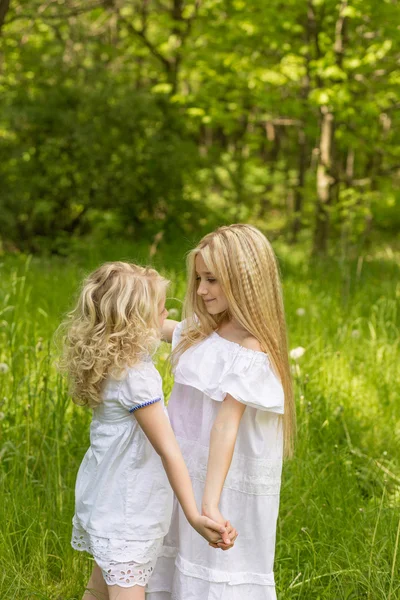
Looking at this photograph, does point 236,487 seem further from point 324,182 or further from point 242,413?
point 324,182

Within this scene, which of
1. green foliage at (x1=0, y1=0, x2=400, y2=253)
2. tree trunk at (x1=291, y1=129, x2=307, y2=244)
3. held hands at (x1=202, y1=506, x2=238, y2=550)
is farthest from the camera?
tree trunk at (x1=291, y1=129, x2=307, y2=244)

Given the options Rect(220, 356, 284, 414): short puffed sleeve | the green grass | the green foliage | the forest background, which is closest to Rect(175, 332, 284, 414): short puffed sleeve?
Rect(220, 356, 284, 414): short puffed sleeve

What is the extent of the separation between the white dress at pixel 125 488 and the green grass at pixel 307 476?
46cm

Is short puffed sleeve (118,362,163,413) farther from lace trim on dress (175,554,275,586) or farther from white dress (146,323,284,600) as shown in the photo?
lace trim on dress (175,554,275,586)

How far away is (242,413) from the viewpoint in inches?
74.6

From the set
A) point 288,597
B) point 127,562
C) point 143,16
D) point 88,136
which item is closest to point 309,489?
point 288,597

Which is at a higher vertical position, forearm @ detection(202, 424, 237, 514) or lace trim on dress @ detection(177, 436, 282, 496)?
forearm @ detection(202, 424, 237, 514)

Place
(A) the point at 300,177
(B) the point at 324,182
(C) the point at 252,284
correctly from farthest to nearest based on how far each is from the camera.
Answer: (A) the point at 300,177, (B) the point at 324,182, (C) the point at 252,284

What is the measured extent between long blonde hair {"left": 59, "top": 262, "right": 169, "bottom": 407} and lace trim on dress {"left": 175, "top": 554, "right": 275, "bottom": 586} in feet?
1.74

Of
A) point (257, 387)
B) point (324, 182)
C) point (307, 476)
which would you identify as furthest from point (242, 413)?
point (324, 182)

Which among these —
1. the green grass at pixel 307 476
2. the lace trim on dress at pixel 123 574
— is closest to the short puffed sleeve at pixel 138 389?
the lace trim on dress at pixel 123 574

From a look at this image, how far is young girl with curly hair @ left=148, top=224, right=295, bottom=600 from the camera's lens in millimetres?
1960

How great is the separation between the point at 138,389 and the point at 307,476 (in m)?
1.19

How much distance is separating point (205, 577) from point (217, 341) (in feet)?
2.09
